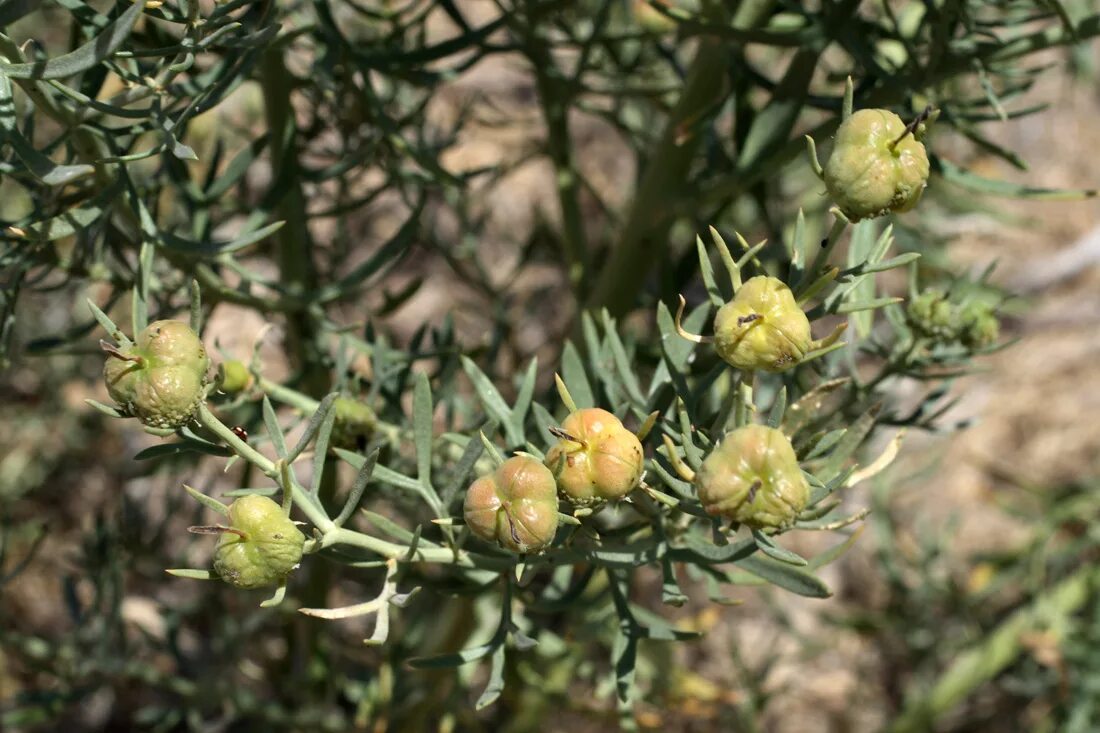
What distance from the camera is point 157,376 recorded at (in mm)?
816

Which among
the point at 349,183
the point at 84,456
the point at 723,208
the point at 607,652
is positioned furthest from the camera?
the point at 84,456

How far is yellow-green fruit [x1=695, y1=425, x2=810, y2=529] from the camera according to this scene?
2.54ft

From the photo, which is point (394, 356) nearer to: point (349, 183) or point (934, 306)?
point (349, 183)

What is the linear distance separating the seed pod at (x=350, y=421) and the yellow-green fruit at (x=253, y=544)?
0.34 meters

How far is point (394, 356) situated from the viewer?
4.57ft

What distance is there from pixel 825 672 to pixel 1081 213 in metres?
1.92

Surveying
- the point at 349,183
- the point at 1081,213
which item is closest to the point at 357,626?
the point at 349,183

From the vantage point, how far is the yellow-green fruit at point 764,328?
0.83m

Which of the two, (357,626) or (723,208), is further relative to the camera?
(357,626)

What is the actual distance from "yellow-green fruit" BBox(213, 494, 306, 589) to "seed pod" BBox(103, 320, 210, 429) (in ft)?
0.28

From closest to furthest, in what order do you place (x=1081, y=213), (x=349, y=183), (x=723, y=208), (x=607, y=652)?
(x=723, y=208), (x=349, y=183), (x=607, y=652), (x=1081, y=213)

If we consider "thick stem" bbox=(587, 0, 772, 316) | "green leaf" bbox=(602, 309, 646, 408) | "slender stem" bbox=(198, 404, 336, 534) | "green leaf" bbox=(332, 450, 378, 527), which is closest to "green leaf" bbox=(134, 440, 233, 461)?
"slender stem" bbox=(198, 404, 336, 534)

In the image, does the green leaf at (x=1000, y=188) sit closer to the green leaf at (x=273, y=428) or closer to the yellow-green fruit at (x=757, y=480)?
the yellow-green fruit at (x=757, y=480)

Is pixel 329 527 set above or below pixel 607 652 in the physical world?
above
